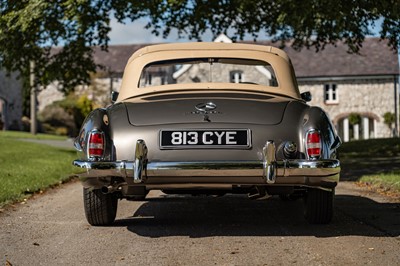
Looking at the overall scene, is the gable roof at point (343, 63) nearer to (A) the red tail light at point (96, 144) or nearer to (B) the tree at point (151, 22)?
(B) the tree at point (151, 22)

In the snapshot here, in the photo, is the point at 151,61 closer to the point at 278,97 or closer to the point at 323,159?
the point at 278,97

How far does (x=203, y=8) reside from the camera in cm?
1845

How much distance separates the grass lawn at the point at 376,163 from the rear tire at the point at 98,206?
15.8ft

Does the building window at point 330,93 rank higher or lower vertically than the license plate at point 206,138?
higher

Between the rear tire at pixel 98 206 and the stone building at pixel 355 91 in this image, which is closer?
the rear tire at pixel 98 206

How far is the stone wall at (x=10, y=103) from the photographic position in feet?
179

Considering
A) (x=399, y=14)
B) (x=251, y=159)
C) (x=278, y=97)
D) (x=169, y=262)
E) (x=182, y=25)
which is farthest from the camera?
(x=182, y=25)

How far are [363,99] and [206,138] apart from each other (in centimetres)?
4410

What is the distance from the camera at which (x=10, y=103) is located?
5681 centimetres

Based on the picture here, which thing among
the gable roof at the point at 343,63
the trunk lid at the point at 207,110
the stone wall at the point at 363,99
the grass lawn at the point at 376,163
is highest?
the gable roof at the point at 343,63

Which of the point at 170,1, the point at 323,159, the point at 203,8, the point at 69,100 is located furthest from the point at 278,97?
the point at 69,100

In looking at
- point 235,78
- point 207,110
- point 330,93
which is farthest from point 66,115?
point 207,110

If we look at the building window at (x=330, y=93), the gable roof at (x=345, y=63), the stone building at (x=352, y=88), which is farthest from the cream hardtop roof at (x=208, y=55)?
the building window at (x=330, y=93)

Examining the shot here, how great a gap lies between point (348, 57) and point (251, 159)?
4557cm
